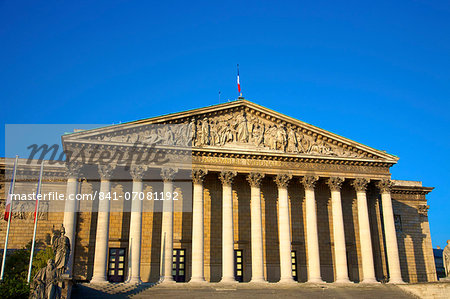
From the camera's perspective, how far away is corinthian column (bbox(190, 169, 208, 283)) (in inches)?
1211

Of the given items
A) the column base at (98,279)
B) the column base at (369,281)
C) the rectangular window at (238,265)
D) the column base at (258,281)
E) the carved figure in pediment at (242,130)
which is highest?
the carved figure in pediment at (242,130)

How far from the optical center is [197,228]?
1248 inches

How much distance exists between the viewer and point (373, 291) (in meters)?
31.2

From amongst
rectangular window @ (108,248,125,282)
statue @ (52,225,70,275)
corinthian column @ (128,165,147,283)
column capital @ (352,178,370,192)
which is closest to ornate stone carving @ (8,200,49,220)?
rectangular window @ (108,248,125,282)

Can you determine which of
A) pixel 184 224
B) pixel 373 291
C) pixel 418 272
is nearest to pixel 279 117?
pixel 184 224

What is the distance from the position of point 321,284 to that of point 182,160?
12782 mm

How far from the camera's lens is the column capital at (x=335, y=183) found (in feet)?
117

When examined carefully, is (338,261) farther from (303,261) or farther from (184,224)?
(184,224)

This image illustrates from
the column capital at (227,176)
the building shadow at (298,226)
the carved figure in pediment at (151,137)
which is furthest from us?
the building shadow at (298,226)

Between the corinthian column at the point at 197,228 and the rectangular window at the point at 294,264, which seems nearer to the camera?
the corinthian column at the point at 197,228

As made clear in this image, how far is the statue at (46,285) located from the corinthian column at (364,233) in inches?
894

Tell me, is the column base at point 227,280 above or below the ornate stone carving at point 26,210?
below

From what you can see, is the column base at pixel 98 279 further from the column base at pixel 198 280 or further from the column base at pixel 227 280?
the column base at pixel 227 280

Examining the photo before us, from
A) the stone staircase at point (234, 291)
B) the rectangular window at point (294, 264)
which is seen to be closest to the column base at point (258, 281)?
the stone staircase at point (234, 291)
